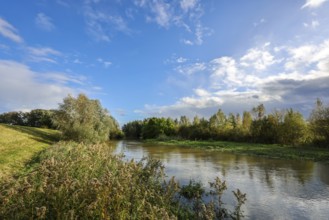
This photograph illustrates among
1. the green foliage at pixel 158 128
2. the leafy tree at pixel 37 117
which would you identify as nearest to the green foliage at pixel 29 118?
the leafy tree at pixel 37 117

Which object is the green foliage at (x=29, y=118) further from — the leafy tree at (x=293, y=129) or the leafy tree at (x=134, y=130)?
the leafy tree at (x=293, y=129)

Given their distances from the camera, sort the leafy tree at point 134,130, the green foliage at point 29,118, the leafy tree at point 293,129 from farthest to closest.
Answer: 1. the leafy tree at point 134,130
2. the green foliage at point 29,118
3. the leafy tree at point 293,129

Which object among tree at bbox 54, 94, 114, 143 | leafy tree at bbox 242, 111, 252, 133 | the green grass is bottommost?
the green grass

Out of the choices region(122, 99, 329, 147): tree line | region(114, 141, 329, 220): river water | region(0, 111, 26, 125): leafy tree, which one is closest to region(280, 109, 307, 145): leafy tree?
region(122, 99, 329, 147): tree line

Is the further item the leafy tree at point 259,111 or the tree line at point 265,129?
the leafy tree at point 259,111

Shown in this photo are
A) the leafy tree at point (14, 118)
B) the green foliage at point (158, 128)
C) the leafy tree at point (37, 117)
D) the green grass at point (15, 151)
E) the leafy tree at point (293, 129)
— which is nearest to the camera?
the green grass at point (15, 151)

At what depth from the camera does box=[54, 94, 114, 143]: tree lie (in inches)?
1830

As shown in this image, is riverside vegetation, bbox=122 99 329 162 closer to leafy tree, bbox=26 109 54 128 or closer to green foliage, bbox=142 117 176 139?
green foliage, bbox=142 117 176 139

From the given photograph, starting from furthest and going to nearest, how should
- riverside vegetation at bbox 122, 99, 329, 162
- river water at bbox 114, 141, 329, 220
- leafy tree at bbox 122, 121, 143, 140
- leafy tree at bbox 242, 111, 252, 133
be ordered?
leafy tree at bbox 122, 121, 143, 140 < leafy tree at bbox 242, 111, 252, 133 < riverside vegetation at bbox 122, 99, 329, 162 < river water at bbox 114, 141, 329, 220

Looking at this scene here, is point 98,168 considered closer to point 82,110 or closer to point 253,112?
point 82,110

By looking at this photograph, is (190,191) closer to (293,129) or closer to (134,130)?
(293,129)

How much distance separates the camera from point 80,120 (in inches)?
2076

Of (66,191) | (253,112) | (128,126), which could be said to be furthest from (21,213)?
(128,126)

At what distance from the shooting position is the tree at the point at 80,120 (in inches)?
1830
